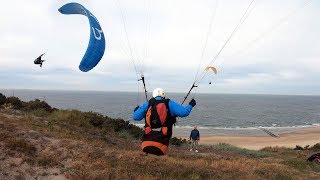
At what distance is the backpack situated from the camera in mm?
8969

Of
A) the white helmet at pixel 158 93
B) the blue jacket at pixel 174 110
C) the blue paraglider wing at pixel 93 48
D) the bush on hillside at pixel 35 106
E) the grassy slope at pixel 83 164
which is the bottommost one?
the grassy slope at pixel 83 164

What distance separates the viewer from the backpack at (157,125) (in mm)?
8969

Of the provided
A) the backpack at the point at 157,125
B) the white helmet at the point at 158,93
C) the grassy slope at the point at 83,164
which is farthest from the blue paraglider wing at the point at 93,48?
the grassy slope at the point at 83,164

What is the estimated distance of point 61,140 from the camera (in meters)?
15.4

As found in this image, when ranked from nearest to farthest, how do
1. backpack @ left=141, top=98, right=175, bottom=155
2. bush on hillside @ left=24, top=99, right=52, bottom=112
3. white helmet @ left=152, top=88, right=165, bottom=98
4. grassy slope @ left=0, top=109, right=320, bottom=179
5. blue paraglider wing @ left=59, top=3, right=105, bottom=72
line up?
1. backpack @ left=141, top=98, right=175, bottom=155
2. white helmet @ left=152, top=88, right=165, bottom=98
3. blue paraglider wing @ left=59, top=3, right=105, bottom=72
4. grassy slope @ left=0, top=109, right=320, bottom=179
5. bush on hillside @ left=24, top=99, right=52, bottom=112

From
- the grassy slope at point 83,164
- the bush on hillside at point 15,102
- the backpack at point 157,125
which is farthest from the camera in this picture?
the bush on hillside at point 15,102

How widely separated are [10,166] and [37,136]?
335 cm

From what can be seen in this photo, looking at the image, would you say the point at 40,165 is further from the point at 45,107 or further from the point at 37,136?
the point at 45,107

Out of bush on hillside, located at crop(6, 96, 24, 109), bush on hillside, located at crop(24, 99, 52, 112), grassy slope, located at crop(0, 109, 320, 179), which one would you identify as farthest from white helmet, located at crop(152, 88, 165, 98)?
bush on hillside, located at crop(6, 96, 24, 109)

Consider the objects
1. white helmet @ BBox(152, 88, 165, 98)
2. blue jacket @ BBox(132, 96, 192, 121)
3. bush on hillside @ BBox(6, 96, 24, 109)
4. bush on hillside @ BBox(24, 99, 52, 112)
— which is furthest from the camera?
bush on hillside @ BBox(24, 99, 52, 112)

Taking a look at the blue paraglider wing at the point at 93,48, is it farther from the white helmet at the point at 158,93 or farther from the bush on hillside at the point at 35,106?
the bush on hillside at the point at 35,106

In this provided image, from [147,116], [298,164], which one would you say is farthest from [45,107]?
[147,116]

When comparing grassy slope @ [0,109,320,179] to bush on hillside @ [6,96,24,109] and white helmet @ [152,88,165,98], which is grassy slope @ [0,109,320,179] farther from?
bush on hillside @ [6,96,24,109]

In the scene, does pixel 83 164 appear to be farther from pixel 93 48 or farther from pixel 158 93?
pixel 158 93
